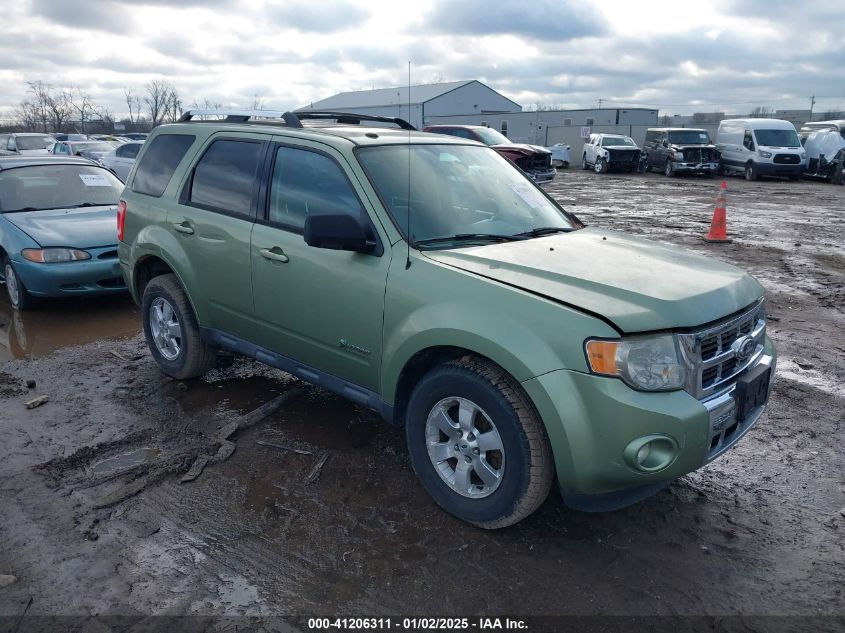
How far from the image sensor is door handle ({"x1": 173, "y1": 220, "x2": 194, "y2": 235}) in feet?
14.9

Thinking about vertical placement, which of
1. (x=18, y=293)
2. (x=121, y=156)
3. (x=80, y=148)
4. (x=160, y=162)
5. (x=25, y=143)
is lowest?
(x=18, y=293)

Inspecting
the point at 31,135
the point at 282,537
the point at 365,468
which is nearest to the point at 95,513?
the point at 282,537

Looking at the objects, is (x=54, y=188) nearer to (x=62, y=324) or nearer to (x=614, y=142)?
(x=62, y=324)

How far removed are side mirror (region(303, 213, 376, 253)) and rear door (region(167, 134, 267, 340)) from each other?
984mm

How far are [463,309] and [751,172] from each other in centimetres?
2605

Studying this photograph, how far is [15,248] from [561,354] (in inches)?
247

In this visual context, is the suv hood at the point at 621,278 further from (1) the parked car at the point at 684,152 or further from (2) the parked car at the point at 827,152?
(1) the parked car at the point at 684,152

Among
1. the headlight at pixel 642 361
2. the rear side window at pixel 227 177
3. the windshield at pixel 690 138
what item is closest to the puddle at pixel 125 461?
the rear side window at pixel 227 177

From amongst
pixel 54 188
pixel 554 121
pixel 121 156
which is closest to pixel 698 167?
pixel 121 156

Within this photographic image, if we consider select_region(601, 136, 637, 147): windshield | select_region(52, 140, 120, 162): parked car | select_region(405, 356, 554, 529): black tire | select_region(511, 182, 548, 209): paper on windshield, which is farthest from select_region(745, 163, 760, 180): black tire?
select_region(405, 356, 554, 529): black tire

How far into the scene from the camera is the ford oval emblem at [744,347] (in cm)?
309

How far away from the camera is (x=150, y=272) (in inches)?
206

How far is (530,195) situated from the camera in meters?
4.31

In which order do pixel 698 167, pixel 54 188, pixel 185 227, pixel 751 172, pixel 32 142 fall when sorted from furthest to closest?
pixel 698 167
pixel 751 172
pixel 32 142
pixel 54 188
pixel 185 227
